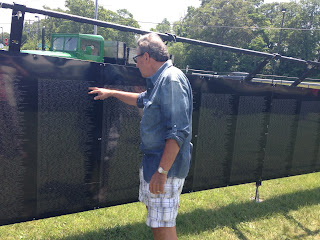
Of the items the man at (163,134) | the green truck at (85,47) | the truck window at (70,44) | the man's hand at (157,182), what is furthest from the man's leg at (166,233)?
the truck window at (70,44)

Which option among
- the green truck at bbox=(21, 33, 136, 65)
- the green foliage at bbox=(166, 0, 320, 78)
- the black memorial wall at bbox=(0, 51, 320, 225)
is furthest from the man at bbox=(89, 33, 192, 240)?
the green foliage at bbox=(166, 0, 320, 78)

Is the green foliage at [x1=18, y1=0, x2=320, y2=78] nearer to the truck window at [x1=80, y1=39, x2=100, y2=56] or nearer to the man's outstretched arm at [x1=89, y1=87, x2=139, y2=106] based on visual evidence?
the truck window at [x1=80, y1=39, x2=100, y2=56]

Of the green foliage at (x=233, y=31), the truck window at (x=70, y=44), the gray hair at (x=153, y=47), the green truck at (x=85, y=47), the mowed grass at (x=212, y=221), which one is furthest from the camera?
the green foliage at (x=233, y=31)

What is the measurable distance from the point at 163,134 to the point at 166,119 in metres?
0.14

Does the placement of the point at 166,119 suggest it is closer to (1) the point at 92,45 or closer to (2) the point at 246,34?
(1) the point at 92,45

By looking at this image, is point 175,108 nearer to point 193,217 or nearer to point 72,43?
point 193,217

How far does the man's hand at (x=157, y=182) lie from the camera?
199 cm

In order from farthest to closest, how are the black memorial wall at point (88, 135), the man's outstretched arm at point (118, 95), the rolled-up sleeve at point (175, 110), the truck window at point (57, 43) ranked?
1. the truck window at point (57, 43)
2. the man's outstretched arm at point (118, 95)
3. the black memorial wall at point (88, 135)
4. the rolled-up sleeve at point (175, 110)

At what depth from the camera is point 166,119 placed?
1.98 m

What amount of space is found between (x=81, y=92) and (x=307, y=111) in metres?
3.62

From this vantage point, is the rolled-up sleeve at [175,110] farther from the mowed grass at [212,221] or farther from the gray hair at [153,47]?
the mowed grass at [212,221]

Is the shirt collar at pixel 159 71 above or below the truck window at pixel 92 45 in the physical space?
below

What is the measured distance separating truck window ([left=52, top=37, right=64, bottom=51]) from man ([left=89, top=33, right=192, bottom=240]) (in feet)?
25.4

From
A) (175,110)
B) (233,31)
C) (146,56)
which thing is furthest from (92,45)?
(233,31)
